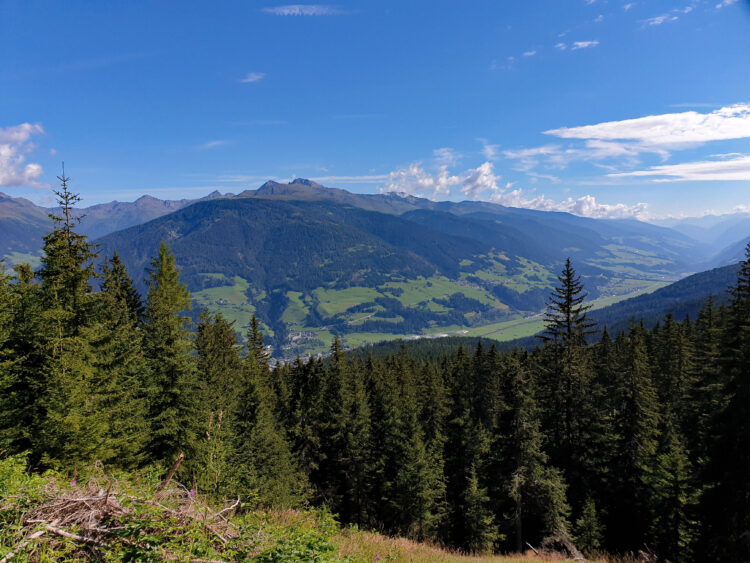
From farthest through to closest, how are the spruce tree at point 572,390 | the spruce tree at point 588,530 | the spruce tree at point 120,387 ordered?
the spruce tree at point 572,390 → the spruce tree at point 588,530 → the spruce tree at point 120,387

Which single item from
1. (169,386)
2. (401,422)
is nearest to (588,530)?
(401,422)

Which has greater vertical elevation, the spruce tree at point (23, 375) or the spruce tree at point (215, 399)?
the spruce tree at point (23, 375)

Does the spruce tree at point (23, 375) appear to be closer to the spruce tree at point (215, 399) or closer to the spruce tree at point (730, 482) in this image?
the spruce tree at point (215, 399)

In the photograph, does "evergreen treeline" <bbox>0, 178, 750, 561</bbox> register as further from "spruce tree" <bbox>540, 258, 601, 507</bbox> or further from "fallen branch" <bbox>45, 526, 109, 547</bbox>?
"fallen branch" <bbox>45, 526, 109, 547</bbox>

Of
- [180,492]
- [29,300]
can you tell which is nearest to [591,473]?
[180,492]

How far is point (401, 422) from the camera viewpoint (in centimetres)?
3638

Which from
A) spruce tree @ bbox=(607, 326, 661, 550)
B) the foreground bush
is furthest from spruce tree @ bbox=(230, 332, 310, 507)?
spruce tree @ bbox=(607, 326, 661, 550)

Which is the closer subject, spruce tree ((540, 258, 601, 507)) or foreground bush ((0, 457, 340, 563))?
foreground bush ((0, 457, 340, 563))

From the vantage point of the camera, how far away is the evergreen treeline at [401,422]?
57.3 feet

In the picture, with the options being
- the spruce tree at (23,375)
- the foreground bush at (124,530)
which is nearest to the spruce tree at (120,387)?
the spruce tree at (23,375)

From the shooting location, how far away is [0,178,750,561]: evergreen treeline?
1747cm

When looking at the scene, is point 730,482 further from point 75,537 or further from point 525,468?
point 75,537

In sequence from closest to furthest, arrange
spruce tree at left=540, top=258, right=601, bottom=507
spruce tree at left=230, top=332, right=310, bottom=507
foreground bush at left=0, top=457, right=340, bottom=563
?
foreground bush at left=0, top=457, right=340, bottom=563
spruce tree at left=540, top=258, right=601, bottom=507
spruce tree at left=230, top=332, right=310, bottom=507

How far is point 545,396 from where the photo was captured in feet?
112
